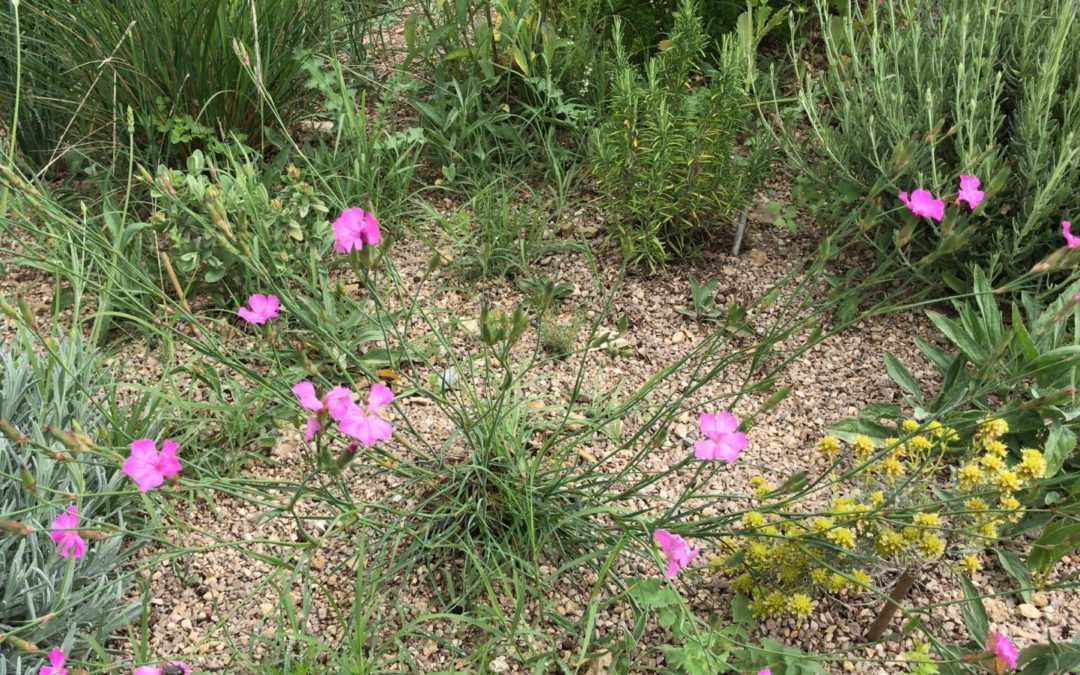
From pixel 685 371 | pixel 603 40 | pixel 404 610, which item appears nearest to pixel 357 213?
pixel 404 610

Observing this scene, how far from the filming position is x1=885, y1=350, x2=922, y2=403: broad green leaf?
2.26 metres

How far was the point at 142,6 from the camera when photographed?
8.67ft

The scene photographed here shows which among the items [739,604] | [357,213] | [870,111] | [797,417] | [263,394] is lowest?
[263,394]

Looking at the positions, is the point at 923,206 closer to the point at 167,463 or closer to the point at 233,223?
the point at 167,463

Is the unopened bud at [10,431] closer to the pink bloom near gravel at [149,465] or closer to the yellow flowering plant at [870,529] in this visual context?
the pink bloom near gravel at [149,465]

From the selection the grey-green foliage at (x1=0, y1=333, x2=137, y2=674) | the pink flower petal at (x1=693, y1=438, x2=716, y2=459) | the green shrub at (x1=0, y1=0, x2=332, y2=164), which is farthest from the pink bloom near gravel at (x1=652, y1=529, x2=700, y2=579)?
the green shrub at (x1=0, y1=0, x2=332, y2=164)

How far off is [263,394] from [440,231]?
3.35 feet

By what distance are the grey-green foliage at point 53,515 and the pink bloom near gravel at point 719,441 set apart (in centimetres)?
100

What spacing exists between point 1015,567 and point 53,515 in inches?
76.9

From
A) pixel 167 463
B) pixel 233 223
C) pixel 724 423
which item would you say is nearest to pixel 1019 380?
pixel 724 423

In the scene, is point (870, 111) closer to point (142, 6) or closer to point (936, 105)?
point (936, 105)

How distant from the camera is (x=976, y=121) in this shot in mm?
2389

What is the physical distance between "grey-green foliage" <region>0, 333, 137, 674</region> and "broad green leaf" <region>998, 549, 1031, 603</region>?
1.72 m

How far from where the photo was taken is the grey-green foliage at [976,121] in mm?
2260
